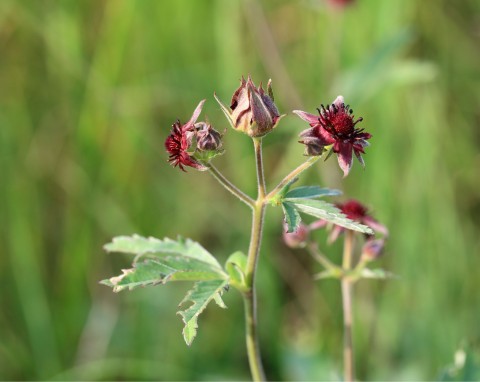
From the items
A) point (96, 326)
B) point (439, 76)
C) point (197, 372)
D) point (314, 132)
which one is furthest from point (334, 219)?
point (439, 76)

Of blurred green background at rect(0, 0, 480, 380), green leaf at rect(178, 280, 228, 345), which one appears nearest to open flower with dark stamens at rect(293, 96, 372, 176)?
green leaf at rect(178, 280, 228, 345)

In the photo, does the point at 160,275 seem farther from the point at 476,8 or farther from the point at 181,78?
the point at 476,8

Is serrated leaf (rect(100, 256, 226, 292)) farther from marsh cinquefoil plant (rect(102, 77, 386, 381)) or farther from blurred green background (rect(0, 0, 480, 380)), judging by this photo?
blurred green background (rect(0, 0, 480, 380))

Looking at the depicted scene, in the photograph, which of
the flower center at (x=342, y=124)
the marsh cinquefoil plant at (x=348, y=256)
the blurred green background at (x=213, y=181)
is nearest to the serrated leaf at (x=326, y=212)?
the flower center at (x=342, y=124)

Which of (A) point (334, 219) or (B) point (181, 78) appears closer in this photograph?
(A) point (334, 219)

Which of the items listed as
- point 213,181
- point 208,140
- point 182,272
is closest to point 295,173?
point 208,140

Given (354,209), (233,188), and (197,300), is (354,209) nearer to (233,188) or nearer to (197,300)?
(233,188)
